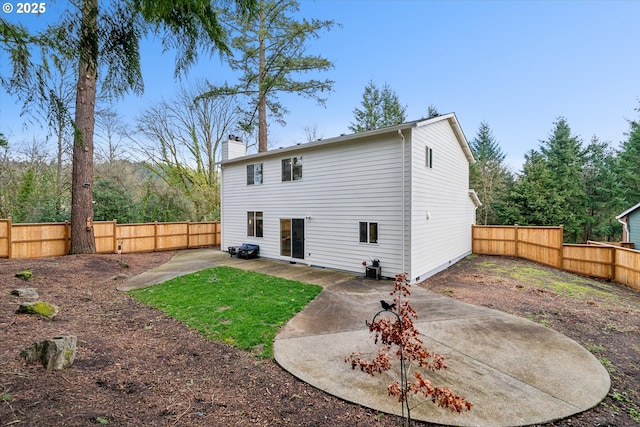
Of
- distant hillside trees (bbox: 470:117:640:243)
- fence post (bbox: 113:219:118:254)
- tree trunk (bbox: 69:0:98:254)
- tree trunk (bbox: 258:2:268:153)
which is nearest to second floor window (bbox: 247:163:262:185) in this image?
tree trunk (bbox: 258:2:268:153)

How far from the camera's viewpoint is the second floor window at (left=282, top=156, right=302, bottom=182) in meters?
10.8

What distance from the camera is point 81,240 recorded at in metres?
11.2

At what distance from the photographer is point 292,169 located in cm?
1107

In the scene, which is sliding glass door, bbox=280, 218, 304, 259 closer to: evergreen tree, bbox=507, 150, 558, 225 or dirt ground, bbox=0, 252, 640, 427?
dirt ground, bbox=0, 252, 640, 427

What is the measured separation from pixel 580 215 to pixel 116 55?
30.8 metres

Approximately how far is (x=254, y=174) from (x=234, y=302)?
23.8ft

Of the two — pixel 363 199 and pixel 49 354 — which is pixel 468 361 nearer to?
pixel 49 354

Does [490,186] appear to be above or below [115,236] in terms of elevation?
above

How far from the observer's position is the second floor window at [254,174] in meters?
12.3

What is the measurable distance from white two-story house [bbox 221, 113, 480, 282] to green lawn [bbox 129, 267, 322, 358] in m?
2.40

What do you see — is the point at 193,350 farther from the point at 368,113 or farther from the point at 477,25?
the point at 368,113

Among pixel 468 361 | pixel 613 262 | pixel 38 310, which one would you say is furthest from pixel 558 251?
pixel 38 310

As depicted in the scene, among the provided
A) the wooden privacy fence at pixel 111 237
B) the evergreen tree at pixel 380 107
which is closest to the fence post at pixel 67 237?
the wooden privacy fence at pixel 111 237

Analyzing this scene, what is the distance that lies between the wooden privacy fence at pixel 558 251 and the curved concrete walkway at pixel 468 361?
735 cm
